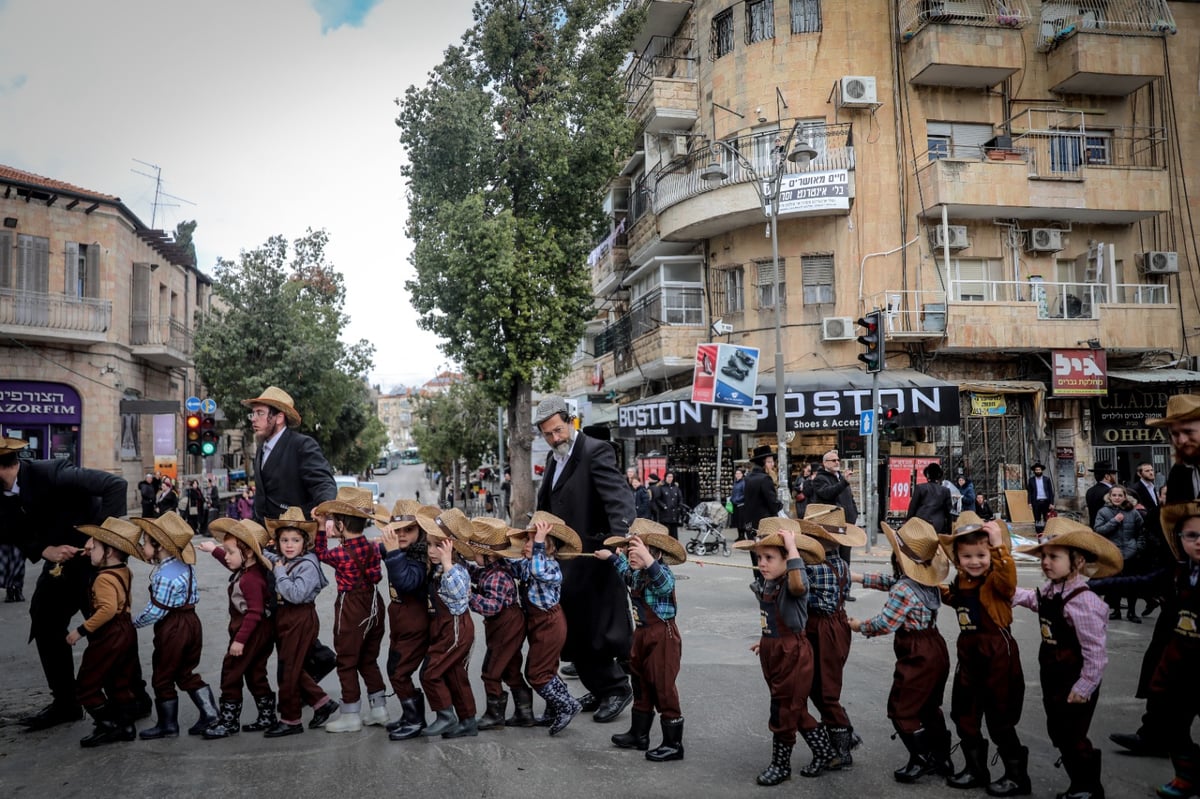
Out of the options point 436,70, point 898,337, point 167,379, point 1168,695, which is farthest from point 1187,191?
point 167,379

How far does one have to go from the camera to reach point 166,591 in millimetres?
5867

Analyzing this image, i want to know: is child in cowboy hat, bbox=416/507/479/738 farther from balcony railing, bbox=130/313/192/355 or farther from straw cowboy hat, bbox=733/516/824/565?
balcony railing, bbox=130/313/192/355

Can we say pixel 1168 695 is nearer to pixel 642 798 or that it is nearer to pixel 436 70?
pixel 642 798

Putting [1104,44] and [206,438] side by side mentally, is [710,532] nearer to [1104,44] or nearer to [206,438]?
[206,438]

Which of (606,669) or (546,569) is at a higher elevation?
(546,569)

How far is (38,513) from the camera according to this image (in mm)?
6414

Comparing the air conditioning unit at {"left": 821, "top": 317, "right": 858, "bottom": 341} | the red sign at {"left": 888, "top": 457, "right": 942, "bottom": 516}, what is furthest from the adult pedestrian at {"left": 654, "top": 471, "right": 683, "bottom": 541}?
the air conditioning unit at {"left": 821, "top": 317, "right": 858, "bottom": 341}

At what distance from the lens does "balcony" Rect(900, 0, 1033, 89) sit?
2245cm

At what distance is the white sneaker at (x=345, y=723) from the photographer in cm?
600

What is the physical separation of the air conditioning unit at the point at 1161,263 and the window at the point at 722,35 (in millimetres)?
12839

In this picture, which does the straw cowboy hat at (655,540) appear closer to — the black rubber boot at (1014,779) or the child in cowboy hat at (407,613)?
the child in cowboy hat at (407,613)

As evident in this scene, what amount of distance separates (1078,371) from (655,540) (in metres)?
21.0

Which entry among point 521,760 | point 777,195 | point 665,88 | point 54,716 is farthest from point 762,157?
point 54,716

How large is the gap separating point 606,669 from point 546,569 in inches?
41.1
